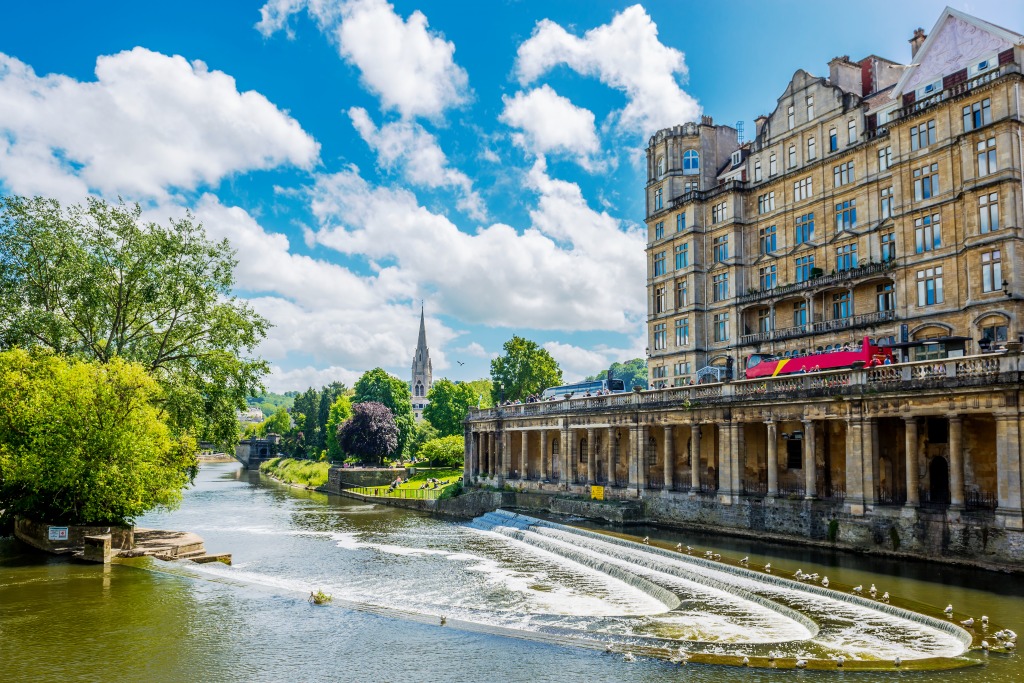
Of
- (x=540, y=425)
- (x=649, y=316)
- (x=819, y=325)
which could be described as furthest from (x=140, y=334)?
(x=819, y=325)

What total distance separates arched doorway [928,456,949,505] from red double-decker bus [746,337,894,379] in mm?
5397

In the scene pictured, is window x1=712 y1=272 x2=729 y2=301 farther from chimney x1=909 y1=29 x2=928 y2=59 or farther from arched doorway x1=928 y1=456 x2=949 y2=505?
arched doorway x1=928 y1=456 x2=949 y2=505

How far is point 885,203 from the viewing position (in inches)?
1932

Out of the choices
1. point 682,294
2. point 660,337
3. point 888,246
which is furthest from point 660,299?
point 888,246

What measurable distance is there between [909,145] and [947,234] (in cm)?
627

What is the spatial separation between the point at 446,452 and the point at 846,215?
5956 cm

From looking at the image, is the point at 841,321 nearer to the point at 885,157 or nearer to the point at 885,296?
the point at 885,296

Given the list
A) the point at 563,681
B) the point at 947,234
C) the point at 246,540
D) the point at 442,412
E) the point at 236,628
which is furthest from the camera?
the point at 442,412

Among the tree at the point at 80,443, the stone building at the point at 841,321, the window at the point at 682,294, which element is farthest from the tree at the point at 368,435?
the tree at the point at 80,443

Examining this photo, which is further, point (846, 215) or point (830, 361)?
point (846, 215)

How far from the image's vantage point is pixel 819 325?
52438 millimetres

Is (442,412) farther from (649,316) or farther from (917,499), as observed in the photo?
(917,499)

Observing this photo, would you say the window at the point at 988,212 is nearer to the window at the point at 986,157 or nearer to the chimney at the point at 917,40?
the window at the point at 986,157

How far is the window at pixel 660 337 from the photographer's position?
66100mm
